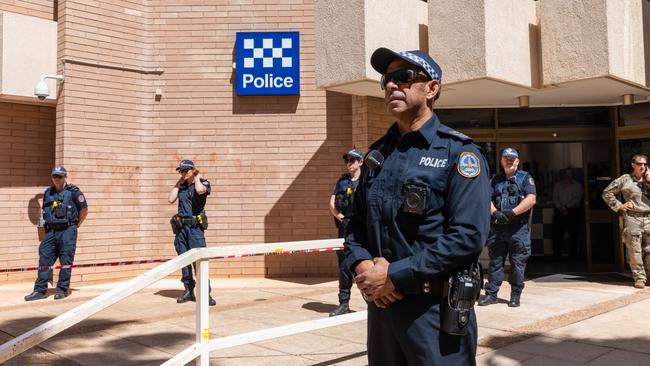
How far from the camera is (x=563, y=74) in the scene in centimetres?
703

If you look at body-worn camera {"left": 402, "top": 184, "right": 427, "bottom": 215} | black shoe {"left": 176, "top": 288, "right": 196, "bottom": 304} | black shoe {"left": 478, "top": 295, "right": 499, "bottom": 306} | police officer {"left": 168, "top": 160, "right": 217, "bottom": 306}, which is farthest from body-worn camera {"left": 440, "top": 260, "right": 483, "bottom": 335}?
black shoe {"left": 176, "top": 288, "right": 196, "bottom": 304}

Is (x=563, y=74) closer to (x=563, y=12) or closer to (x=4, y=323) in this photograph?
(x=563, y=12)

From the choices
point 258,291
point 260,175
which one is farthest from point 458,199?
point 260,175

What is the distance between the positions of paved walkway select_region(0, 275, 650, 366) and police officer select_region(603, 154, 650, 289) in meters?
0.37

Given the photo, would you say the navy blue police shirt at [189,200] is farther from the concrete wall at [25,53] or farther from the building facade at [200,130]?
the concrete wall at [25,53]

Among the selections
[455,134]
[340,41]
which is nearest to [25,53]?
[340,41]

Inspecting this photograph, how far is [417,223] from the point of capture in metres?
2.22

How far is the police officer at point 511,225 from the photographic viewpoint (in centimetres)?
627

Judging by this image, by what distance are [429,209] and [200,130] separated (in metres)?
7.53

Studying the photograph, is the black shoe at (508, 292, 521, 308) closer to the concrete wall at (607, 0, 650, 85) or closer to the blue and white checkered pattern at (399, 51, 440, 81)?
the concrete wall at (607, 0, 650, 85)

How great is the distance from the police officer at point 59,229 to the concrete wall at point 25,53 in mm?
2140

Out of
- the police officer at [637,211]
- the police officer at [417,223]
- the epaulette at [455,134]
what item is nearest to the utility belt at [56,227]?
the police officer at [417,223]

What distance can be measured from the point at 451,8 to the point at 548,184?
13.8ft

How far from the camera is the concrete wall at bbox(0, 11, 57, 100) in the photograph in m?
8.66
